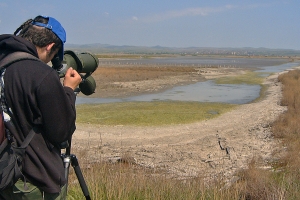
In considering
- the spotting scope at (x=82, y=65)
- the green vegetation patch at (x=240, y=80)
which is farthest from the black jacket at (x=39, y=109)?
the green vegetation patch at (x=240, y=80)

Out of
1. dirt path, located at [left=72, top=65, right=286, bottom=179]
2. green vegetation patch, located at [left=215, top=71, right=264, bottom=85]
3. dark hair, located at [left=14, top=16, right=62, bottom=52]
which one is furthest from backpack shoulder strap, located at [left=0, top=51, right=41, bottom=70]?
green vegetation patch, located at [left=215, top=71, right=264, bottom=85]

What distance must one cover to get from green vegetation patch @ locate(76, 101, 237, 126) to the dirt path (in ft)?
2.99

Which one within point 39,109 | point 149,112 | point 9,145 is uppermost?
point 39,109

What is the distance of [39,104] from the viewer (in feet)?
6.72

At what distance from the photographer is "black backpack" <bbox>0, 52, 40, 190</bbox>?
79.2 inches

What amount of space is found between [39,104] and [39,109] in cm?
4

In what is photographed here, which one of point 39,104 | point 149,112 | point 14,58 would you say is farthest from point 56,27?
point 149,112

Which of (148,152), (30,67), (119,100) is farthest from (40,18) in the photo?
(119,100)

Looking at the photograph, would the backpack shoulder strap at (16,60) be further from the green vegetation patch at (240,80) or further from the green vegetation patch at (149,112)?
the green vegetation patch at (240,80)

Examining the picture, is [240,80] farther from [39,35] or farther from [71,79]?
[39,35]

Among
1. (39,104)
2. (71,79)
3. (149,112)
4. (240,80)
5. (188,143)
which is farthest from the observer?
(240,80)

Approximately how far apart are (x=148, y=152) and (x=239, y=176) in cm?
440

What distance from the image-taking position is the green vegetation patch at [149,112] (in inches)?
582

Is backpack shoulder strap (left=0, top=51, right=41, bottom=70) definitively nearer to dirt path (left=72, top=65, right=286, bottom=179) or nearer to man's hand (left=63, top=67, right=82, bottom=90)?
man's hand (left=63, top=67, right=82, bottom=90)
